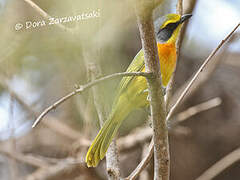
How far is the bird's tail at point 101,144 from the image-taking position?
5.65ft

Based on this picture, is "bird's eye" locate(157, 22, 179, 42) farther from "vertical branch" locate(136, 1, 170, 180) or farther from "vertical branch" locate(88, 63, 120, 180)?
"vertical branch" locate(136, 1, 170, 180)

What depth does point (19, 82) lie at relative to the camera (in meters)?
2.81

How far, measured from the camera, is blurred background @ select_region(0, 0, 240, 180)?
210cm

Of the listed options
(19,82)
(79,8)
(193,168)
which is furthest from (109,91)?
(193,168)

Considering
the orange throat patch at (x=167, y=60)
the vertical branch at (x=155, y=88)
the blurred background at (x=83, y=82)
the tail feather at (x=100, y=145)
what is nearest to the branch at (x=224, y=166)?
the blurred background at (x=83, y=82)

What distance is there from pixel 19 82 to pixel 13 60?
0.47 metres

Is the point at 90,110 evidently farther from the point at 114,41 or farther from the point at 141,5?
the point at 141,5

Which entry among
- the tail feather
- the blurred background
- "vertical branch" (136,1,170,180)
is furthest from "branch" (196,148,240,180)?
"vertical branch" (136,1,170,180)

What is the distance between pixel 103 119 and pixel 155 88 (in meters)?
0.67

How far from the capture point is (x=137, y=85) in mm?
2023

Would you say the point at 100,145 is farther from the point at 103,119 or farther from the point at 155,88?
the point at 155,88

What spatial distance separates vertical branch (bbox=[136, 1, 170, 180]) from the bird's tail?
43cm

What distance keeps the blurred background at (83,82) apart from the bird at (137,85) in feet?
0.28

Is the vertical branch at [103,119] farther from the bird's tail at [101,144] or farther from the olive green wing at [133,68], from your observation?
the olive green wing at [133,68]
